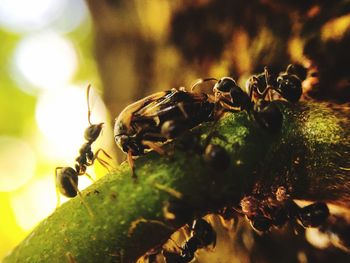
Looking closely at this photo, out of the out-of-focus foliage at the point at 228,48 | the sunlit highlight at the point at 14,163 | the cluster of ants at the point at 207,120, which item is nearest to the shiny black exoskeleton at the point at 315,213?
the cluster of ants at the point at 207,120

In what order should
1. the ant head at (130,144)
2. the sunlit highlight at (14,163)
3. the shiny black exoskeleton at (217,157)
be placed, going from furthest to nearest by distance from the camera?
1. the sunlit highlight at (14,163)
2. the ant head at (130,144)
3. the shiny black exoskeleton at (217,157)

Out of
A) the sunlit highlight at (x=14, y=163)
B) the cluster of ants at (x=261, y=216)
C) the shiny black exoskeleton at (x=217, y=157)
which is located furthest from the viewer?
the sunlit highlight at (x=14, y=163)

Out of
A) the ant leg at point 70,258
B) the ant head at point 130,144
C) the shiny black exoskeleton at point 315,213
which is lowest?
the shiny black exoskeleton at point 315,213

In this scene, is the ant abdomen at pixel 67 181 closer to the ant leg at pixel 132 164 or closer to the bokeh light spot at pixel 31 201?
the ant leg at pixel 132 164

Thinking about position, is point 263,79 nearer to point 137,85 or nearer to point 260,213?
point 260,213

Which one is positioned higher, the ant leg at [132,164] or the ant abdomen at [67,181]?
the ant leg at [132,164]

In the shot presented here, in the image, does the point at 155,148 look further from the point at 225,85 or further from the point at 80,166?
the point at 80,166

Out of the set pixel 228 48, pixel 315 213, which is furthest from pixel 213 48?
pixel 315 213

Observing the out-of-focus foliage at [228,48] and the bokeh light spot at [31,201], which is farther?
the bokeh light spot at [31,201]
